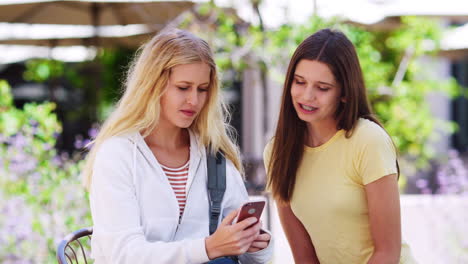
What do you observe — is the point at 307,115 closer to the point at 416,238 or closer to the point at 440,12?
the point at 416,238

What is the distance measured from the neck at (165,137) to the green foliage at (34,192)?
1.73 metres

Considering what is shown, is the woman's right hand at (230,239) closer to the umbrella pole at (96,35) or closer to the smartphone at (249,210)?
the smartphone at (249,210)

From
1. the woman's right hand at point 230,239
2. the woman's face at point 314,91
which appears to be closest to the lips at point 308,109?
the woman's face at point 314,91

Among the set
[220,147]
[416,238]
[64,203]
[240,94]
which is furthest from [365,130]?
[240,94]

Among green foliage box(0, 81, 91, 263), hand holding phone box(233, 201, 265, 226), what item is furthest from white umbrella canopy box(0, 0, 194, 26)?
hand holding phone box(233, 201, 265, 226)

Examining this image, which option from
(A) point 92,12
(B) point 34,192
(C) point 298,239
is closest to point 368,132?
(C) point 298,239

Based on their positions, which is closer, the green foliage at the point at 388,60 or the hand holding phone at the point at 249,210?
the hand holding phone at the point at 249,210

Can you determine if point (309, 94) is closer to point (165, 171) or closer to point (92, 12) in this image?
point (165, 171)

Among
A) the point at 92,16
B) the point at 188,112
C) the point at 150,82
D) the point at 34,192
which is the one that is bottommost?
the point at 34,192

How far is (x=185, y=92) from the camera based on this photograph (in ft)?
6.95

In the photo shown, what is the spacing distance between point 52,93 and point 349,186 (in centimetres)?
735

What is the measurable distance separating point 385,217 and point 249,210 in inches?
17.7

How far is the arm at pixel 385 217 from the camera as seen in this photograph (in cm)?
202

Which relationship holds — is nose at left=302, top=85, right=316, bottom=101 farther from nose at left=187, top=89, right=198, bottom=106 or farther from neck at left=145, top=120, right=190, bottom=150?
neck at left=145, top=120, right=190, bottom=150
